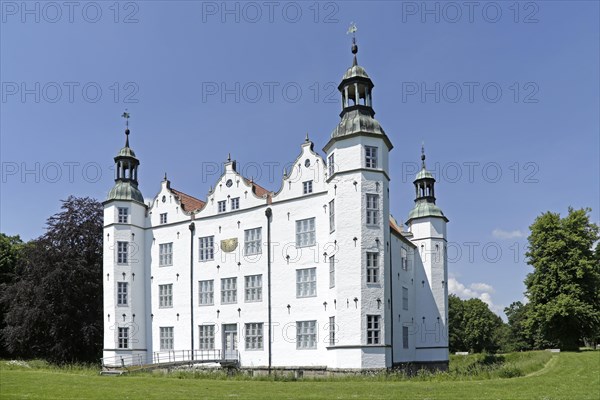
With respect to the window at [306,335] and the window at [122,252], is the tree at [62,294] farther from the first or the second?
the window at [306,335]

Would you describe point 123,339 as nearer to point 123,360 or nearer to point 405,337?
point 123,360

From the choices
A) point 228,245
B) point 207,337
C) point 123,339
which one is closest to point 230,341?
point 207,337

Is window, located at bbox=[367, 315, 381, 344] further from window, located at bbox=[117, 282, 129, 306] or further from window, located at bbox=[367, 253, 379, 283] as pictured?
window, located at bbox=[117, 282, 129, 306]

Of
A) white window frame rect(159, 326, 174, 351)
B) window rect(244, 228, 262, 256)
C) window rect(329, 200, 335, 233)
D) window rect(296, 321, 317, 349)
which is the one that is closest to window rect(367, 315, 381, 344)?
window rect(296, 321, 317, 349)

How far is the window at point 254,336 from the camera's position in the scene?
3066 centimetres

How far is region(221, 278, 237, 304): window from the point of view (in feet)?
106

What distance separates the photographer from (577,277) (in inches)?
1601

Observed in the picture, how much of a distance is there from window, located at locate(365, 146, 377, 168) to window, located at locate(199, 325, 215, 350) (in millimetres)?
13809

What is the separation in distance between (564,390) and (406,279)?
15580 millimetres

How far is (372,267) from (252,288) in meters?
8.22

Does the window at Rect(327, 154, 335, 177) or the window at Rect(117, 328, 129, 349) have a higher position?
the window at Rect(327, 154, 335, 177)

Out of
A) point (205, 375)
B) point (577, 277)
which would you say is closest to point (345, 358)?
point (205, 375)

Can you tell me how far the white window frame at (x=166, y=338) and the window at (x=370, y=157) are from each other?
661 inches

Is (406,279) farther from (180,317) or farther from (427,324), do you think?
(180,317)
